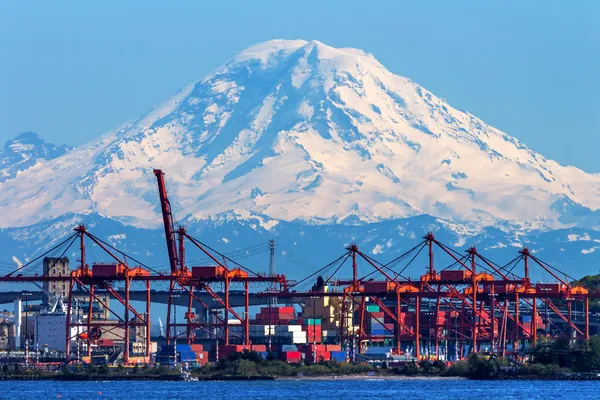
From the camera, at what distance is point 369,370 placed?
169000 millimetres

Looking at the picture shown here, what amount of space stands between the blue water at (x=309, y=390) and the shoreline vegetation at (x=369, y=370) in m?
3.71

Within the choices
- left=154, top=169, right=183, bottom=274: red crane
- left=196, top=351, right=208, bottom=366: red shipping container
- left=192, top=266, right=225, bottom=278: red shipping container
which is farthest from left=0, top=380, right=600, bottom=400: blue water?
left=154, top=169, right=183, bottom=274: red crane

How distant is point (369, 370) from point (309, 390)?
83.2 ft

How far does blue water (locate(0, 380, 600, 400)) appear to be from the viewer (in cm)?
13300

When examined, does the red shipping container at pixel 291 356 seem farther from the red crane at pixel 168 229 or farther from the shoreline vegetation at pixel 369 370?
the red crane at pixel 168 229

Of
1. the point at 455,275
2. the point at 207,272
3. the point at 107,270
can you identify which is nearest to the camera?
the point at 107,270

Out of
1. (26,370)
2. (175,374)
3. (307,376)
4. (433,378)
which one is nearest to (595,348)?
(433,378)

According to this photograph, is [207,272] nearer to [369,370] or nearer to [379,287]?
[379,287]

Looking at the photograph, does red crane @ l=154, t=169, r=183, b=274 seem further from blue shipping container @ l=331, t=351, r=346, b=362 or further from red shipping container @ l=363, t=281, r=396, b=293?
red shipping container @ l=363, t=281, r=396, b=293

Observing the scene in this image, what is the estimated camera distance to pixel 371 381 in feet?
528

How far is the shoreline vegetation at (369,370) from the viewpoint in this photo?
15738 centimetres

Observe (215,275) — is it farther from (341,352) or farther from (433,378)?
(433,378)

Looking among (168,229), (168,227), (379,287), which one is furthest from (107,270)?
(379,287)

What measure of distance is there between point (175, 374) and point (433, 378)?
24.5 m
